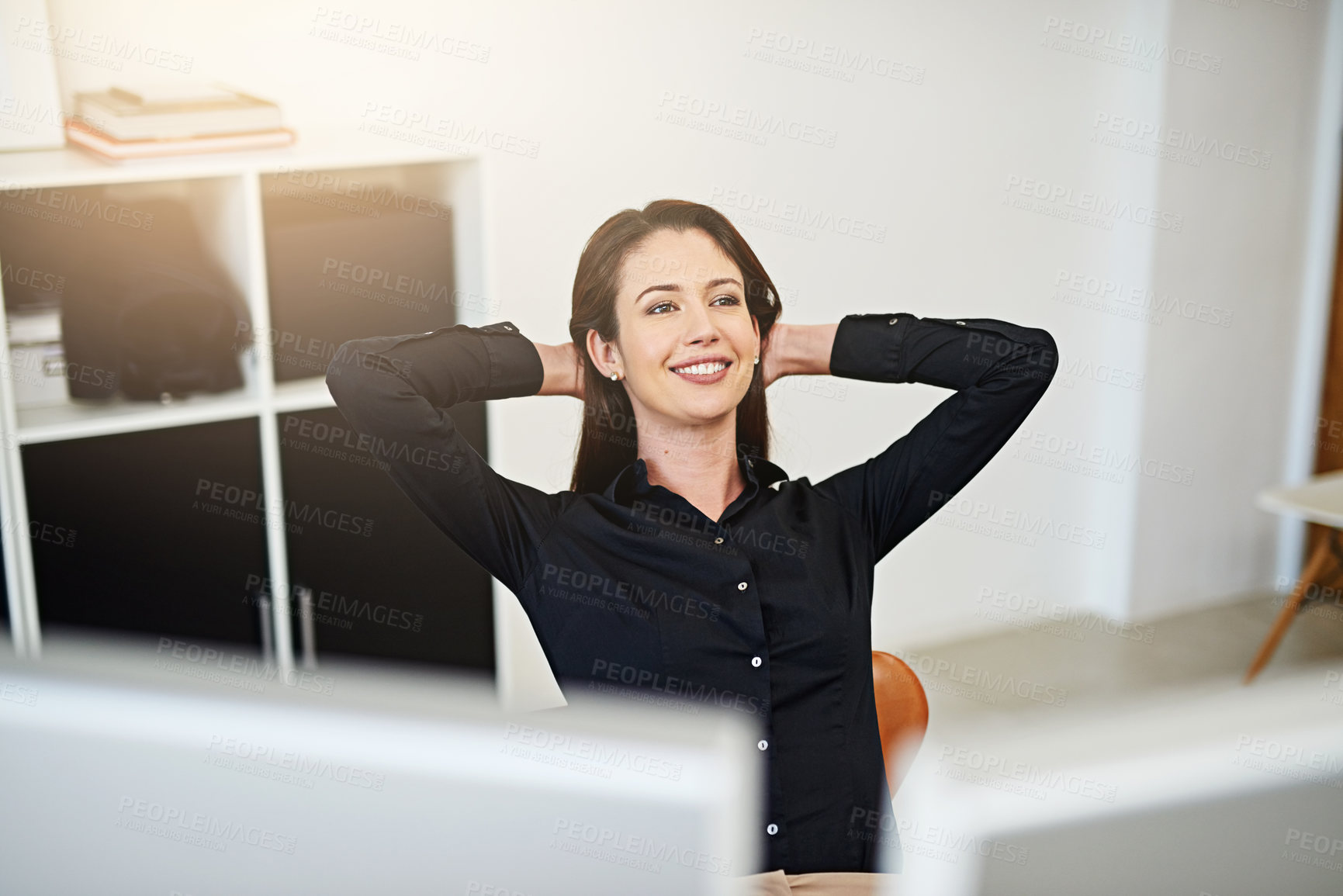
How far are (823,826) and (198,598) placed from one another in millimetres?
1404

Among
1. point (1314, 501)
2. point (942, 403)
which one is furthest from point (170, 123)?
point (1314, 501)

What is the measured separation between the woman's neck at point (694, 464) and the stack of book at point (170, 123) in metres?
1.14

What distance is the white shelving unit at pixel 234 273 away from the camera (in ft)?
7.10

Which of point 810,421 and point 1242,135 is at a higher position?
point 1242,135

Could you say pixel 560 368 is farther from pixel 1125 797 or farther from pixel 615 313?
pixel 1125 797

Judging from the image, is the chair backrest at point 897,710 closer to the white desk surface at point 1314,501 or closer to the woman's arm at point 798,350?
the woman's arm at point 798,350

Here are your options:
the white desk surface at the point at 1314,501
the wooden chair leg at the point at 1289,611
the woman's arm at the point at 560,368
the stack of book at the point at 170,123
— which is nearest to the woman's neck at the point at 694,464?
the woman's arm at the point at 560,368

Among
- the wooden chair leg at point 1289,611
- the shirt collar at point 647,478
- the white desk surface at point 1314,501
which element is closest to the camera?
the shirt collar at point 647,478

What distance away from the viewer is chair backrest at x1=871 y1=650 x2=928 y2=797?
5.19ft

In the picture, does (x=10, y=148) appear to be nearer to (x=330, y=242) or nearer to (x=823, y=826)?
(x=330, y=242)

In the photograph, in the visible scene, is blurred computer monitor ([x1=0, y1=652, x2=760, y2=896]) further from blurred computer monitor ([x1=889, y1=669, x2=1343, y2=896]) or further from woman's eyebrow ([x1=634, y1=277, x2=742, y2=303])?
woman's eyebrow ([x1=634, y1=277, x2=742, y2=303])

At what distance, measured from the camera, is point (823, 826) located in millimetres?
1468

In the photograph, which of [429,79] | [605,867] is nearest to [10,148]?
[429,79]

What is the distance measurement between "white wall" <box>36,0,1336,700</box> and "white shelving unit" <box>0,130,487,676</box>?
0.45 feet
